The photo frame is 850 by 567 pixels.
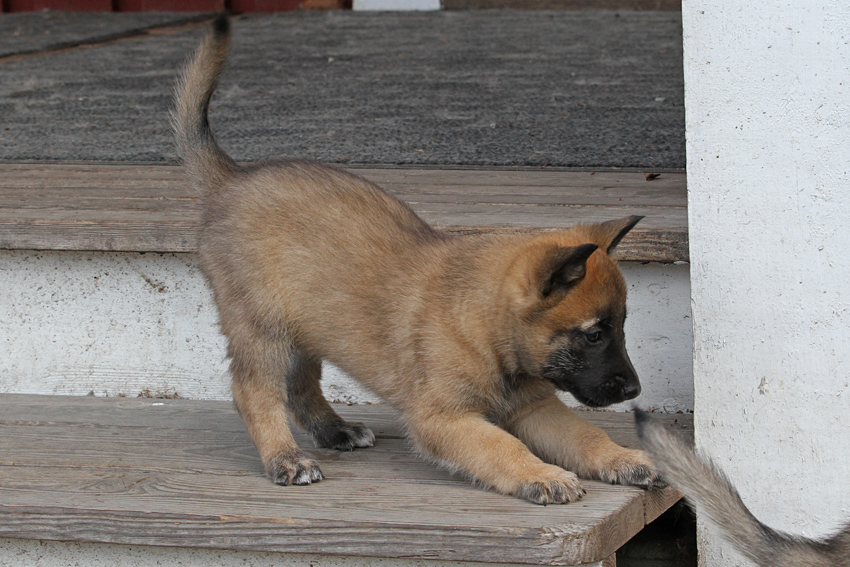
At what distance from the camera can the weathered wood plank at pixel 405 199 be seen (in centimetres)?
331

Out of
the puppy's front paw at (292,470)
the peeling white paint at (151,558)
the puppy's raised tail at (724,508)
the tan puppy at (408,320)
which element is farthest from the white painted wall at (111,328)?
the puppy's raised tail at (724,508)

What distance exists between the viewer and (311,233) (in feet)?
9.37

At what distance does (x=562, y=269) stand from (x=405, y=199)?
4.87 feet

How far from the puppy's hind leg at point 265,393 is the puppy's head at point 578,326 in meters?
0.69

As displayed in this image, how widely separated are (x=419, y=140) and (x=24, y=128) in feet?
6.74

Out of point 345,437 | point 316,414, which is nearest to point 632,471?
point 345,437

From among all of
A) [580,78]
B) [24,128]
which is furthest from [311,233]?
[580,78]

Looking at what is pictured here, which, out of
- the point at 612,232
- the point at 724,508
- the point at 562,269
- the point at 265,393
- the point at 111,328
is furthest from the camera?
the point at 111,328

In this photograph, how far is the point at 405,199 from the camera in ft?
12.5

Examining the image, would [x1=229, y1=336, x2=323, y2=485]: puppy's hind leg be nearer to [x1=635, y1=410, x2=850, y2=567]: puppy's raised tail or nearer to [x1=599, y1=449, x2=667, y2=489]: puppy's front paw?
[x1=599, y1=449, x2=667, y2=489]: puppy's front paw

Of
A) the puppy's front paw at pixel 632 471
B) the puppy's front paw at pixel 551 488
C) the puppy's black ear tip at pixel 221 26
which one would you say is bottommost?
the puppy's front paw at pixel 632 471

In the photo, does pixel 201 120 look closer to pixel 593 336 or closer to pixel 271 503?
pixel 271 503

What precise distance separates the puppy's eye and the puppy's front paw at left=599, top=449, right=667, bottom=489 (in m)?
0.34

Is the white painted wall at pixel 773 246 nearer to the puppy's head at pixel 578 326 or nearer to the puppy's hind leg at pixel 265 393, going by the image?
the puppy's head at pixel 578 326
